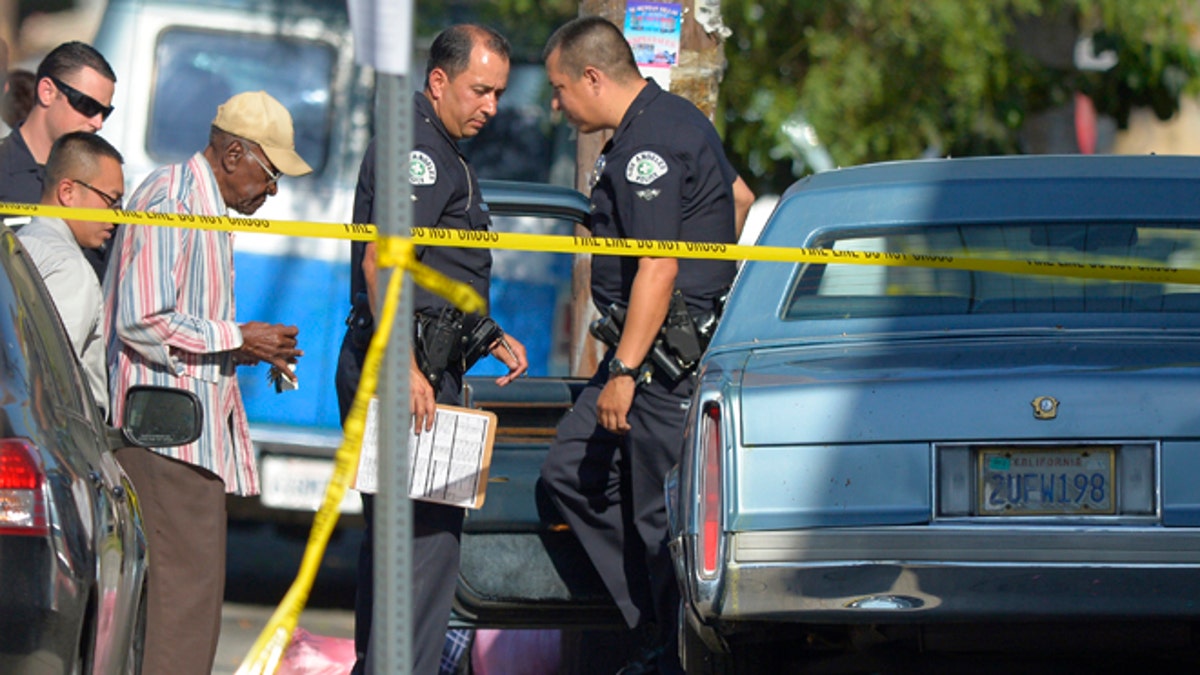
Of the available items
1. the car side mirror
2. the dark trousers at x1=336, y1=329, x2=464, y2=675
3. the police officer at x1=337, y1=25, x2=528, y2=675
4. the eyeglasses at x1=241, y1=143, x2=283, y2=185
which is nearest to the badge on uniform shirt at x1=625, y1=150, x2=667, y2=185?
the police officer at x1=337, y1=25, x2=528, y2=675

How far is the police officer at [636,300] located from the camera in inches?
218

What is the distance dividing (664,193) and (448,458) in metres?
1.03

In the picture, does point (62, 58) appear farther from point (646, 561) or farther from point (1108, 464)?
point (1108, 464)

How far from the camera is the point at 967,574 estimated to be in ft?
14.0

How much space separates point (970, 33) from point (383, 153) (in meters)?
7.16

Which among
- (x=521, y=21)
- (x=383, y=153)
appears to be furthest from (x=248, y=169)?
(x=521, y=21)

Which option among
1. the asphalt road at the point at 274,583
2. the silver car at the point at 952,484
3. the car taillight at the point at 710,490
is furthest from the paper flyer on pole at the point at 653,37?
the asphalt road at the point at 274,583

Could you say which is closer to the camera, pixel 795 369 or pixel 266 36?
pixel 795 369

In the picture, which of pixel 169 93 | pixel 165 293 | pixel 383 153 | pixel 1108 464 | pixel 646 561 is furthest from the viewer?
pixel 169 93

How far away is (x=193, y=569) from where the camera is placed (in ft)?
18.1

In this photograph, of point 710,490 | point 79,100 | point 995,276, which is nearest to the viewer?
point 710,490

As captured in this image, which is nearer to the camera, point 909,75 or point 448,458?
point 448,458

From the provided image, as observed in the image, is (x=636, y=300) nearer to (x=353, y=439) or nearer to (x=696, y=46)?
(x=696, y=46)

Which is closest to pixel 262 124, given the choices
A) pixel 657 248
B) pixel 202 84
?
pixel 657 248
